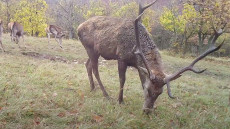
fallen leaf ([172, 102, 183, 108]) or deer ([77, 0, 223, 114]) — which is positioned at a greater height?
deer ([77, 0, 223, 114])

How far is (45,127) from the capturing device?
3537 millimetres

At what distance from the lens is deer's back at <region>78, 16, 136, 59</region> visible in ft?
17.6

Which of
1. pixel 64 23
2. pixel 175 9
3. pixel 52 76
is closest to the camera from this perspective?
pixel 52 76

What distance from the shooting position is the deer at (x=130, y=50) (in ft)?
14.8

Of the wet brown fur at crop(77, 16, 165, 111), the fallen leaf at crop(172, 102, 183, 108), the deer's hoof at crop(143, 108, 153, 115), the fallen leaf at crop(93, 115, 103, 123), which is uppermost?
the wet brown fur at crop(77, 16, 165, 111)

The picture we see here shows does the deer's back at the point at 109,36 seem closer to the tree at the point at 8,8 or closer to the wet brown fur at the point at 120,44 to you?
the wet brown fur at the point at 120,44

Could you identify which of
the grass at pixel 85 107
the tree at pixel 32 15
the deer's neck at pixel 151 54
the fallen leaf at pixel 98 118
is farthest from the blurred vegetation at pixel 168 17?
the fallen leaf at pixel 98 118

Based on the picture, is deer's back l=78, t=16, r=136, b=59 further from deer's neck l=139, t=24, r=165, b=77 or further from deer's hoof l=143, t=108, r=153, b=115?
deer's hoof l=143, t=108, r=153, b=115

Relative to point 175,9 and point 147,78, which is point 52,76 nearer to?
point 147,78

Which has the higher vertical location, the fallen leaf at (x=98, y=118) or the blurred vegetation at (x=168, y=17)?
the blurred vegetation at (x=168, y=17)

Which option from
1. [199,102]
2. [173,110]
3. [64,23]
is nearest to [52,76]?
[173,110]

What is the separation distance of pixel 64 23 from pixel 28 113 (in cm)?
3752

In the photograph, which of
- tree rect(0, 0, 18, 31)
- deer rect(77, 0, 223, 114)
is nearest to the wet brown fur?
deer rect(77, 0, 223, 114)

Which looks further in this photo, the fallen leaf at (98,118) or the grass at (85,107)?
the fallen leaf at (98,118)
